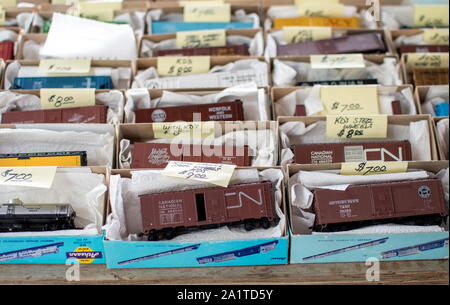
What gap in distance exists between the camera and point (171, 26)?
2566 mm

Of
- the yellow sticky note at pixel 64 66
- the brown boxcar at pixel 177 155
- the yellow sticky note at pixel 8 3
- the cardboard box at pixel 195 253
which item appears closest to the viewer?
the cardboard box at pixel 195 253

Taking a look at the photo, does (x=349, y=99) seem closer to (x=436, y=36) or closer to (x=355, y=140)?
(x=355, y=140)

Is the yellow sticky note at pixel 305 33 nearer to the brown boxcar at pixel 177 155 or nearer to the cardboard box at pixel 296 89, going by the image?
the cardboard box at pixel 296 89

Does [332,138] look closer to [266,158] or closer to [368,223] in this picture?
[266,158]

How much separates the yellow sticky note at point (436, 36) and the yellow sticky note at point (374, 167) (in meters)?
1.14

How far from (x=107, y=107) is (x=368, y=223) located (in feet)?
4.05

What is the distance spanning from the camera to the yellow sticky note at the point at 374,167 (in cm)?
166

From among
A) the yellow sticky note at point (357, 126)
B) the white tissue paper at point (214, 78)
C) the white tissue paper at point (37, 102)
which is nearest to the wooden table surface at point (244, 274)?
the yellow sticky note at point (357, 126)

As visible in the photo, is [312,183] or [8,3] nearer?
[312,183]

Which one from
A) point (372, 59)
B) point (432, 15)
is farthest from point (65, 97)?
point (432, 15)

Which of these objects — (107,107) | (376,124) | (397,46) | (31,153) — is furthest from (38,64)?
(397,46)

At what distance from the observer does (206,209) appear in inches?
63.2

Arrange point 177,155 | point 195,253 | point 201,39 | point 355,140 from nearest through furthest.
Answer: point 195,253 < point 177,155 < point 355,140 < point 201,39

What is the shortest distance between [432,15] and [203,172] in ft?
6.07
